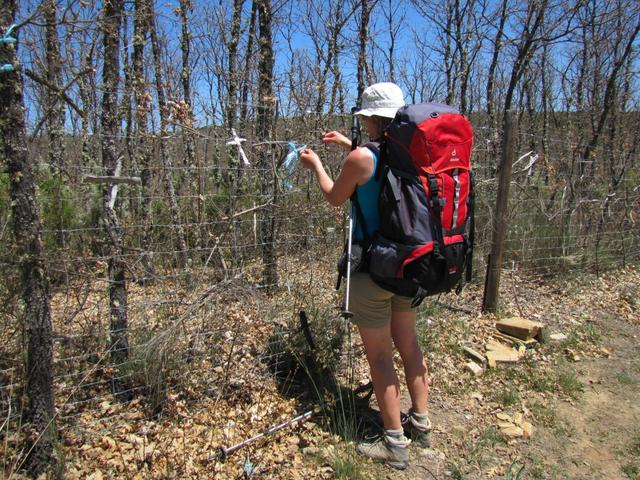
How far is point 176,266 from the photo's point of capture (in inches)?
141

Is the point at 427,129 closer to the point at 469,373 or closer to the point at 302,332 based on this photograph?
the point at 302,332

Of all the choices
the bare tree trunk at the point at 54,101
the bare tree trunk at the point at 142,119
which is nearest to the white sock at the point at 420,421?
the bare tree trunk at the point at 142,119

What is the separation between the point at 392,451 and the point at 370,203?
137 centimetres

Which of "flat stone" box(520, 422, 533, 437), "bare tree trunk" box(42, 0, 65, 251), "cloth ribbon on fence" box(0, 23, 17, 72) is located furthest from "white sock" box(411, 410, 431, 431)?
"cloth ribbon on fence" box(0, 23, 17, 72)

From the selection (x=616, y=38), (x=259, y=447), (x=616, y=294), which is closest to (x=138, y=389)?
(x=259, y=447)

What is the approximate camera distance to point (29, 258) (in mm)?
2068

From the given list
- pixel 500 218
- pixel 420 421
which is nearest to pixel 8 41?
pixel 420 421

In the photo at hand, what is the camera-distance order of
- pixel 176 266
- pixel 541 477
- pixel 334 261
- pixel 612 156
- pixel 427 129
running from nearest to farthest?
pixel 427 129 < pixel 541 477 < pixel 176 266 < pixel 334 261 < pixel 612 156

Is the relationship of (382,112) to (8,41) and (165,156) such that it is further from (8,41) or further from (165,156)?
(165,156)

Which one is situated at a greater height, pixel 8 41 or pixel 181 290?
pixel 8 41

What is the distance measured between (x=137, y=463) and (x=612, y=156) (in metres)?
7.64

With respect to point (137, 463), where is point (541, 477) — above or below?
below

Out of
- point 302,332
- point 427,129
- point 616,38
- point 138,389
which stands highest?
point 616,38

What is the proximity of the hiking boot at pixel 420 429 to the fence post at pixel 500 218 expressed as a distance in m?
2.32
